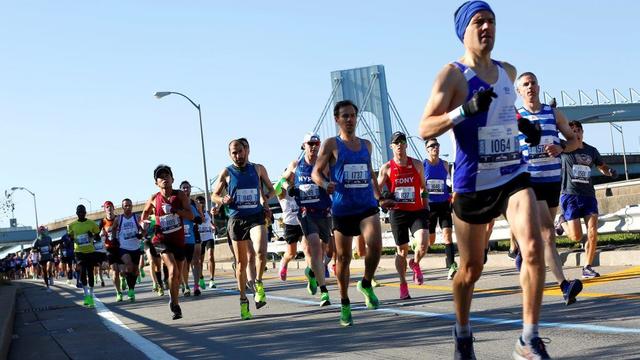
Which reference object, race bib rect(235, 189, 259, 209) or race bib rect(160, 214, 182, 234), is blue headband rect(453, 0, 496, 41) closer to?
race bib rect(235, 189, 259, 209)

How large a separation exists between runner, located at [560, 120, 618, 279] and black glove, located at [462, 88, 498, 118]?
6570mm

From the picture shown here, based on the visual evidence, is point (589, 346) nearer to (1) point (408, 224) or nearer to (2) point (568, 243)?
(1) point (408, 224)

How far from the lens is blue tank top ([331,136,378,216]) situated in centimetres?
1011

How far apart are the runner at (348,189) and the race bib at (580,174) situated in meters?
3.00

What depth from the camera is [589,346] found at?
6562mm

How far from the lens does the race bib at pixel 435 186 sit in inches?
590

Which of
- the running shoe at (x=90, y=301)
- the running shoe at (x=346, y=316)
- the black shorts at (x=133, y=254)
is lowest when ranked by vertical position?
the running shoe at (x=346, y=316)

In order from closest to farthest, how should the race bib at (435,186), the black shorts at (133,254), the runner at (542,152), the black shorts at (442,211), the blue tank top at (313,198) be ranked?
the runner at (542,152) → the blue tank top at (313,198) → the race bib at (435,186) → the black shorts at (442,211) → the black shorts at (133,254)

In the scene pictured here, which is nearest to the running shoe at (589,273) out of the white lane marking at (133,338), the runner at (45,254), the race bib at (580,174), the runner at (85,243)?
the race bib at (580,174)

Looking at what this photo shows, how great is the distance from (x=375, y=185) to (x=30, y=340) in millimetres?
4218

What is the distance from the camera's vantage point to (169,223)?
42.8 ft

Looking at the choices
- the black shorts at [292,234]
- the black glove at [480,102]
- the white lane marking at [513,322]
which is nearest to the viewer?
the black glove at [480,102]

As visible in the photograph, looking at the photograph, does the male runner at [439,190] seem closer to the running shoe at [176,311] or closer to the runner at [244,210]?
the runner at [244,210]

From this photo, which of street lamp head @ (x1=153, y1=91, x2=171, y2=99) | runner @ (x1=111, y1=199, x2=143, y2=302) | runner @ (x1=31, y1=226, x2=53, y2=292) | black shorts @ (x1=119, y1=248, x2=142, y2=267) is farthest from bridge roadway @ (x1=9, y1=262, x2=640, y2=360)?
street lamp head @ (x1=153, y1=91, x2=171, y2=99)
